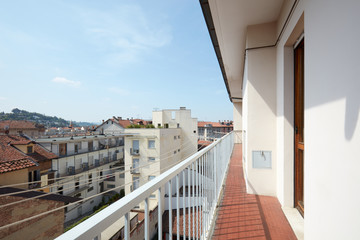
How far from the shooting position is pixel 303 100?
7.09ft

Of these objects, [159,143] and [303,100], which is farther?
[159,143]

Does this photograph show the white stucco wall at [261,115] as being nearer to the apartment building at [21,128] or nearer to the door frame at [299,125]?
the door frame at [299,125]

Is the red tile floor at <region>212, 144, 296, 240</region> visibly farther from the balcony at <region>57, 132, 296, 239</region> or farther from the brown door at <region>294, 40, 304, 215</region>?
the brown door at <region>294, 40, 304, 215</region>

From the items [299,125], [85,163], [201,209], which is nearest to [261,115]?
[299,125]

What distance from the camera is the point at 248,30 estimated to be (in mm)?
2971

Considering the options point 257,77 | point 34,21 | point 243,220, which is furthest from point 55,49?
point 243,220

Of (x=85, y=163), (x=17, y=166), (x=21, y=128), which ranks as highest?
(x=21, y=128)

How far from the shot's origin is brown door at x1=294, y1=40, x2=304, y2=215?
2.17 metres

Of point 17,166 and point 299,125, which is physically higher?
point 299,125

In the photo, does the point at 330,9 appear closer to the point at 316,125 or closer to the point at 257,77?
the point at 316,125

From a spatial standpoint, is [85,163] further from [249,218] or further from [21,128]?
[249,218]

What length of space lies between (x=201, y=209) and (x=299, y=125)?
175 cm

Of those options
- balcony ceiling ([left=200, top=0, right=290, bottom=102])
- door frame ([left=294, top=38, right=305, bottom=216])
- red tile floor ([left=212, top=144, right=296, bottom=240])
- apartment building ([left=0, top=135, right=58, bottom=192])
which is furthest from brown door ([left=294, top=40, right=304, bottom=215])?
apartment building ([left=0, top=135, right=58, bottom=192])

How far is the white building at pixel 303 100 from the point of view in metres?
0.92
